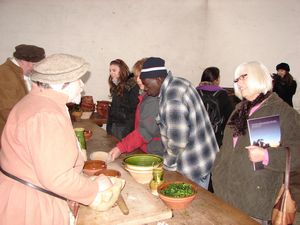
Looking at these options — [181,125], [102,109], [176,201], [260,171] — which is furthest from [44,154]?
[102,109]

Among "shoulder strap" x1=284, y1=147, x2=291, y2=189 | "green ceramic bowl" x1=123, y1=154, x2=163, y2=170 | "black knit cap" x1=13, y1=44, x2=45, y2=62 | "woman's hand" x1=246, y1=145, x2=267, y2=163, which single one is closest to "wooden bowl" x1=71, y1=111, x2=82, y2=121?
"black knit cap" x1=13, y1=44, x2=45, y2=62

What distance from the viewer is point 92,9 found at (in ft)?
18.5

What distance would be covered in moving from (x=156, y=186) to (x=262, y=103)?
2.70 ft

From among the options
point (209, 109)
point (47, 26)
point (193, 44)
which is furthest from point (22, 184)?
point (193, 44)

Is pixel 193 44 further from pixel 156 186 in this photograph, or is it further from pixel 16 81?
pixel 156 186

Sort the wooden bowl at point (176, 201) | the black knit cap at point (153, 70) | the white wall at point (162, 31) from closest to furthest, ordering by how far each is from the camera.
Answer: the wooden bowl at point (176, 201), the black knit cap at point (153, 70), the white wall at point (162, 31)

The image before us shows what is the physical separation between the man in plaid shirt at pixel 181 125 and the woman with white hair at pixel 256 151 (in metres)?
0.20

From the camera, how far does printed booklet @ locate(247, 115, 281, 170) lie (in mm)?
1820

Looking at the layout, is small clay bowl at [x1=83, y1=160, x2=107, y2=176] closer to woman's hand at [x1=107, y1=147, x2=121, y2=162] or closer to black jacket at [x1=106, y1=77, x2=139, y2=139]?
woman's hand at [x1=107, y1=147, x2=121, y2=162]

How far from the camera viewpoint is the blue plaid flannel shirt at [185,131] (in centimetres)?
202

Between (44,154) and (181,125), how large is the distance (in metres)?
1.00

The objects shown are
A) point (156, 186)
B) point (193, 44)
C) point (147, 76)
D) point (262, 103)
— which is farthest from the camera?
point (193, 44)

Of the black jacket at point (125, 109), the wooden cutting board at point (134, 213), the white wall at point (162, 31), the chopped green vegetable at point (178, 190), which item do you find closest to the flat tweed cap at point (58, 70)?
the wooden cutting board at point (134, 213)

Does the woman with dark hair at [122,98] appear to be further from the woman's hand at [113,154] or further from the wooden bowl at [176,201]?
the wooden bowl at [176,201]
